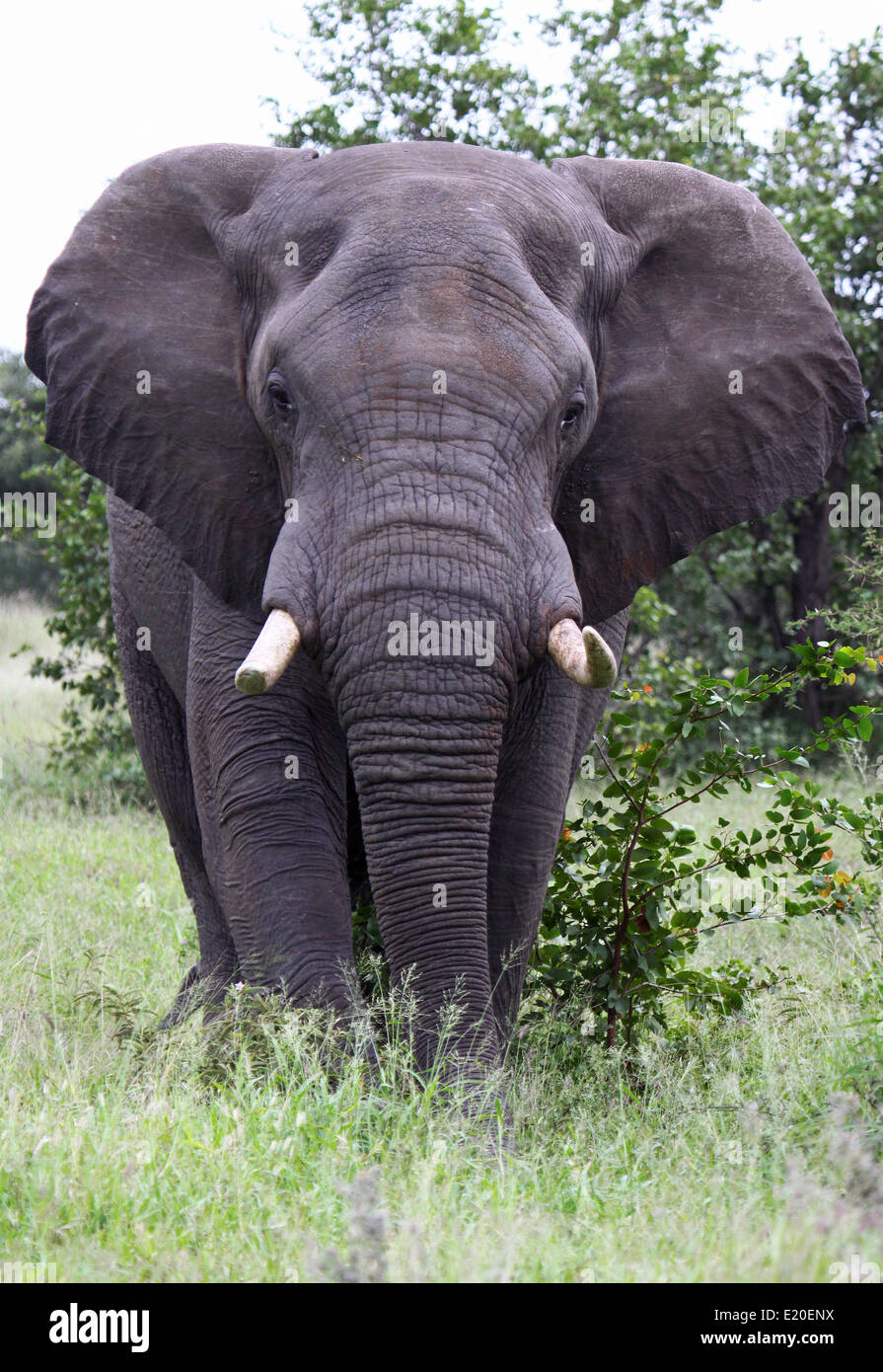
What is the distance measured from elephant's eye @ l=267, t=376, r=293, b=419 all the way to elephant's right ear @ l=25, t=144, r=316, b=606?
375mm

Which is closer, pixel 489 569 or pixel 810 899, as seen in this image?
pixel 489 569

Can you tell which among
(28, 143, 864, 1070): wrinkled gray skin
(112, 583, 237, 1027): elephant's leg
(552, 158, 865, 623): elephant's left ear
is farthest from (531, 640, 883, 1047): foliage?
(112, 583, 237, 1027): elephant's leg

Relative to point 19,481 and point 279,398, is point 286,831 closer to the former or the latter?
point 279,398

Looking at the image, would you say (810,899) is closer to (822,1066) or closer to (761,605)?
(822,1066)

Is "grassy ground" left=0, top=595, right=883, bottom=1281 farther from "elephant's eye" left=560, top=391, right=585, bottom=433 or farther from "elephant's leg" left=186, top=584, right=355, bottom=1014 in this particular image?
"elephant's eye" left=560, top=391, right=585, bottom=433

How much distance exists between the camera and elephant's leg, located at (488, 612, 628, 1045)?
5.35m

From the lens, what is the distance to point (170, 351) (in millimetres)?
5414

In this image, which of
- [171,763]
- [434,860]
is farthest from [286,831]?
[171,763]

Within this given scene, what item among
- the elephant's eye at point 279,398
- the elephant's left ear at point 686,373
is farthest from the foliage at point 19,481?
the elephant's eye at point 279,398

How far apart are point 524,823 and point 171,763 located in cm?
190

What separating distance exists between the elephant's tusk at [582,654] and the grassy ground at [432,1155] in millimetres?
1107

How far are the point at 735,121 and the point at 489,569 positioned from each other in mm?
10339
